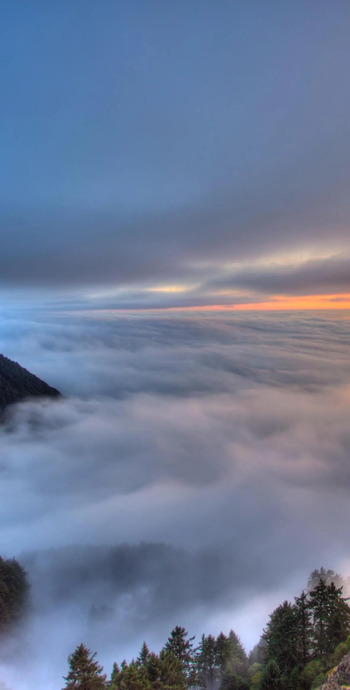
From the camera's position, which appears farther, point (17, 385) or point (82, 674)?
point (17, 385)

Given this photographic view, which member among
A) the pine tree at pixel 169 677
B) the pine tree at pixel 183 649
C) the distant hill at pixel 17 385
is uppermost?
the distant hill at pixel 17 385

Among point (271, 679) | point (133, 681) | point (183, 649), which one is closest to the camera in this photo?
point (271, 679)

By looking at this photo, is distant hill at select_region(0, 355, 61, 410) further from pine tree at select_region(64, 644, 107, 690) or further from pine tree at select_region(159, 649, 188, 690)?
pine tree at select_region(159, 649, 188, 690)

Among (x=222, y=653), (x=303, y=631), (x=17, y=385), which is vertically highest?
(x=17, y=385)

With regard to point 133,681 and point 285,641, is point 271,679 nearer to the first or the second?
point 285,641

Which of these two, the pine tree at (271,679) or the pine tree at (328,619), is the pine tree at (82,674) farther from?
the pine tree at (328,619)

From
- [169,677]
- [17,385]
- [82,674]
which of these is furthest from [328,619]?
[17,385]

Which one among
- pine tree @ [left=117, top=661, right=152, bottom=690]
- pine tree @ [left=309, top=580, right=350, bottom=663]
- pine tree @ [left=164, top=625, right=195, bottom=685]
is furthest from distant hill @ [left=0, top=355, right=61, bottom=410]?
pine tree @ [left=309, top=580, right=350, bottom=663]

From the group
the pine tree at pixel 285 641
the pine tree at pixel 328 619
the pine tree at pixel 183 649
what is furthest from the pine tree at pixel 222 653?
the pine tree at pixel 328 619
